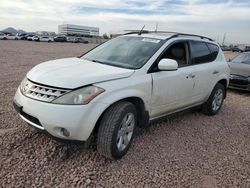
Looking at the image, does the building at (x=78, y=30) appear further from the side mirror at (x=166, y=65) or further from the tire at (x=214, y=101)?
the side mirror at (x=166, y=65)

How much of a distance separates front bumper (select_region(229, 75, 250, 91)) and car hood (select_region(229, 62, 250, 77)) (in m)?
0.16

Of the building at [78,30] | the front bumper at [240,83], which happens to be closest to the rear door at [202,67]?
the front bumper at [240,83]

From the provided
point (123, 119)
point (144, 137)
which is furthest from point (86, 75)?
point (144, 137)

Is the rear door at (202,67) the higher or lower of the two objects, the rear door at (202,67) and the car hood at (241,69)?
the higher

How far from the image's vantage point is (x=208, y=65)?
5387 mm

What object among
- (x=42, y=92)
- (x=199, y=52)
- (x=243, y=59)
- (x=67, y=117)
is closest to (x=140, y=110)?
(x=67, y=117)

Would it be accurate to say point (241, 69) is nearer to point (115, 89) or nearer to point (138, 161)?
Answer: point (138, 161)

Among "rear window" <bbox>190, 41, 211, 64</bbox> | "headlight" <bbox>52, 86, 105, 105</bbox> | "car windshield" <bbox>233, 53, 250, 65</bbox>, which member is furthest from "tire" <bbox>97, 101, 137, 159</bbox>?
"car windshield" <bbox>233, 53, 250, 65</bbox>

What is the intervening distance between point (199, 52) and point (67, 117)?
3.23m

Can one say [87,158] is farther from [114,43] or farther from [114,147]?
[114,43]

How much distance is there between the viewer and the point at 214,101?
5.88m

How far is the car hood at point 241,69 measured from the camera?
28.5ft

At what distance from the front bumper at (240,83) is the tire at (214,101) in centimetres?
289

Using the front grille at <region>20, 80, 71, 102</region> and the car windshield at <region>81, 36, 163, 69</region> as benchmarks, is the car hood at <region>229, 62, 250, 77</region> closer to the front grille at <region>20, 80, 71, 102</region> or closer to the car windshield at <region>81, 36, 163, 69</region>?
the car windshield at <region>81, 36, 163, 69</region>
